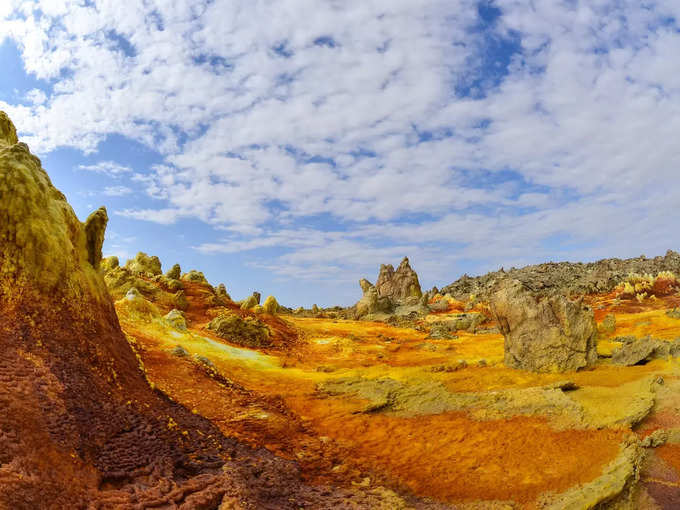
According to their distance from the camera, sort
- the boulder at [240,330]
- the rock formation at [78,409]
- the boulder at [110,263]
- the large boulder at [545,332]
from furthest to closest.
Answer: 1. the boulder at [110,263]
2. the boulder at [240,330]
3. the large boulder at [545,332]
4. the rock formation at [78,409]

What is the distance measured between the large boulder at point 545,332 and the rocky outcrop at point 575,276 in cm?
2341

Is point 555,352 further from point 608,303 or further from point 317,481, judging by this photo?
point 608,303

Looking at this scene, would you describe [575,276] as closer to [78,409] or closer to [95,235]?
[95,235]

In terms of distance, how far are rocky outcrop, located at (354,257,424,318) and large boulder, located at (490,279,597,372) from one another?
93.7 feet

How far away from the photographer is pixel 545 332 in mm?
13211

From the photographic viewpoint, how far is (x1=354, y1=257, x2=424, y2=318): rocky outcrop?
43438 mm

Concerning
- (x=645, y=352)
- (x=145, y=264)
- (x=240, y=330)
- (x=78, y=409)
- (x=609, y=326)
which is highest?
(x=145, y=264)

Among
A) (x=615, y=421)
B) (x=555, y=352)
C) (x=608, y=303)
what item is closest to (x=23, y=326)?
(x=615, y=421)

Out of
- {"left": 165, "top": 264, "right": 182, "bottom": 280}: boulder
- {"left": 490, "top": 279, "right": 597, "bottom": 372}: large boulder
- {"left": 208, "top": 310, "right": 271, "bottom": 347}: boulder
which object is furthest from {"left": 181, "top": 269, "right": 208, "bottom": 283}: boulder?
{"left": 490, "top": 279, "right": 597, "bottom": 372}: large boulder

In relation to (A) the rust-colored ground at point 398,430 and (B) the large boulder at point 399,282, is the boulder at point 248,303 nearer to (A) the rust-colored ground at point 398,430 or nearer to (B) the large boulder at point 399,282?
(A) the rust-colored ground at point 398,430

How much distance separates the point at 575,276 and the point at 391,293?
22705 millimetres

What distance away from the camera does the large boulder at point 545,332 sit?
12930 millimetres

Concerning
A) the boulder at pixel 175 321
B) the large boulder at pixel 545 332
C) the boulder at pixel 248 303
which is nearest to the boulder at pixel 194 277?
the boulder at pixel 248 303

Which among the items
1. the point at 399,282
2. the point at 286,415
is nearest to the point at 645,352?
the point at 286,415
